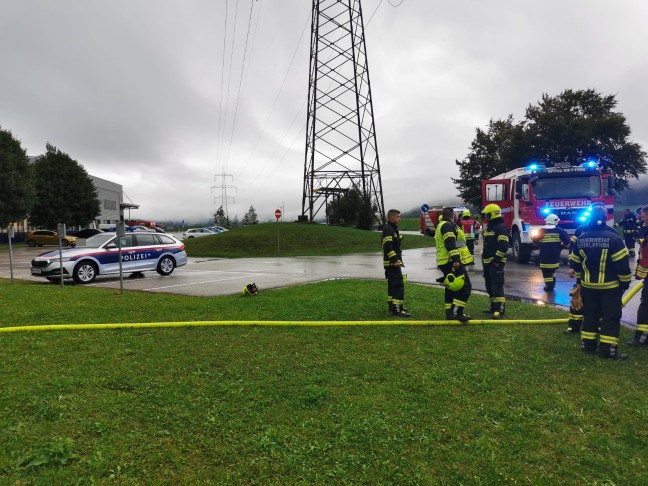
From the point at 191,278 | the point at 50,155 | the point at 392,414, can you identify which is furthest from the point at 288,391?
the point at 50,155

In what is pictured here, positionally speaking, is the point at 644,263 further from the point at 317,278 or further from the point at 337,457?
the point at 317,278

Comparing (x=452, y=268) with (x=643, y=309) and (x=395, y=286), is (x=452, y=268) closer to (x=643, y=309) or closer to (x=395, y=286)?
(x=395, y=286)

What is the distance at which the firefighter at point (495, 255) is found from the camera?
749cm

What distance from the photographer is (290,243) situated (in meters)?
29.6

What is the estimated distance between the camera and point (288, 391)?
405 cm

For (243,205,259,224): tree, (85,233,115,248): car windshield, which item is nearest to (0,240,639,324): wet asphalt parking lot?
(85,233,115,248): car windshield

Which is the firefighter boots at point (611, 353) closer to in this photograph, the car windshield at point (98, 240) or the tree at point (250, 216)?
the car windshield at point (98, 240)

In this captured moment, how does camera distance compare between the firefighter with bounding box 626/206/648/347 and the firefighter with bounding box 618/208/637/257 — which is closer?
the firefighter with bounding box 626/206/648/347

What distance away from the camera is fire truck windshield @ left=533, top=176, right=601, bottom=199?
1480cm

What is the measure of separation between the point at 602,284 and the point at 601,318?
421 millimetres

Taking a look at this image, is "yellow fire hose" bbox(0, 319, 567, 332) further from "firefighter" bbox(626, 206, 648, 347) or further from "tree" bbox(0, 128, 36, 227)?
"tree" bbox(0, 128, 36, 227)

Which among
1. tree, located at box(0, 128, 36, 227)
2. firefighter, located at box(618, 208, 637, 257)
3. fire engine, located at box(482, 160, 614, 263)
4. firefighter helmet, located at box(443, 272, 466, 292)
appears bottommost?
firefighter helmet, located at box(443, 272, 466, 292)

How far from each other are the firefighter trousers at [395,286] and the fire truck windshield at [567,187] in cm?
953

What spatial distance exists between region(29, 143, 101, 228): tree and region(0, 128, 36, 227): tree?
6.25 m
